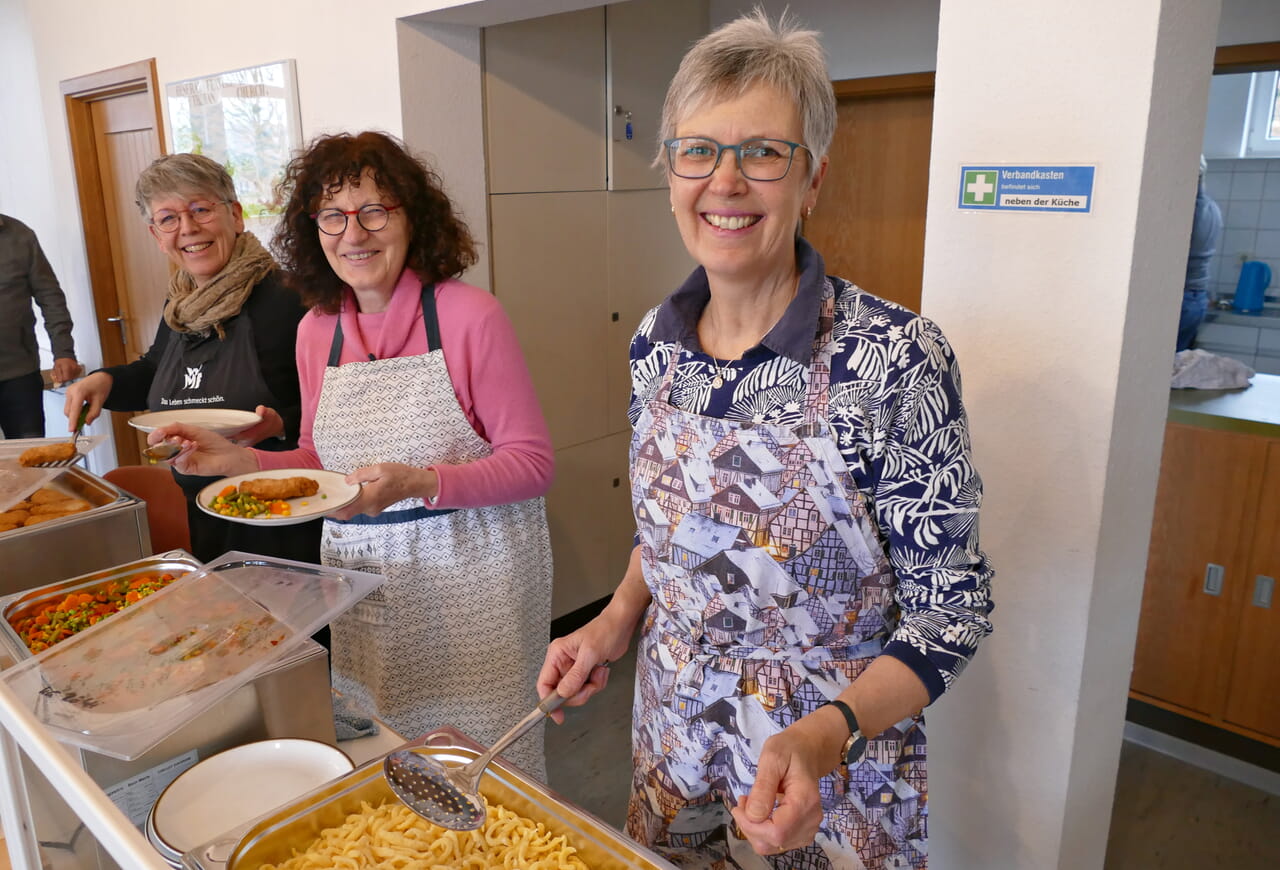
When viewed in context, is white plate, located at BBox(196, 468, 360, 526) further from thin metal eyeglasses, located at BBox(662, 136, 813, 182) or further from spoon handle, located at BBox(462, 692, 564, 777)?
thin metal eyeglasses, located at BBox(662, 136, 813, 182)

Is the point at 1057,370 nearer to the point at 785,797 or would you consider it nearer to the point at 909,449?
the point at 909,449

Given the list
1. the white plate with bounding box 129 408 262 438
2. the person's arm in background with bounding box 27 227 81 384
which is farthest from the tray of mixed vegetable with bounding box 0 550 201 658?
the person's arm in background with bounding box 27 227 81 384

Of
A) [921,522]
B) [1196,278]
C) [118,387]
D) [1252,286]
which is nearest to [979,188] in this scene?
[921,522]

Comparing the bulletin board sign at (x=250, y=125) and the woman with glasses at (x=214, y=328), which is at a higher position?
the bulletin board sign at (x=250, y=125)

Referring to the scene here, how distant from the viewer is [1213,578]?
8.70ft

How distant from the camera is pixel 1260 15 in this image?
106 inches

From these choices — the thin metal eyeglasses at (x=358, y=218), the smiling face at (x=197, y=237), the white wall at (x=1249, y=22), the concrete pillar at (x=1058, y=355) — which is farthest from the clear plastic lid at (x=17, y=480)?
the white wall at (x=1249, y=22)

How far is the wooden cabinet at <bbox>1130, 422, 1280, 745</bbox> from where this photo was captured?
256 centimetres

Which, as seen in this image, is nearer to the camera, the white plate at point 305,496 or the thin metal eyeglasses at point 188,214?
the white plate at point 305,496

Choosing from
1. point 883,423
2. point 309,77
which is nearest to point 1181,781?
point 883,423

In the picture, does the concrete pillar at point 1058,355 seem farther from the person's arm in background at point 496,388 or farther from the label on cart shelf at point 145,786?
the label on cart shelf at point 145,786

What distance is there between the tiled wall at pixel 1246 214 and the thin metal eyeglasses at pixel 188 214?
4720 millimetres

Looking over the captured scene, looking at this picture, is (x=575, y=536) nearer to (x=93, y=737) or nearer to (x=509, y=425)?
(x=509, y=425)

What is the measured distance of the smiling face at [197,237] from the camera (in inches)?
86.4
